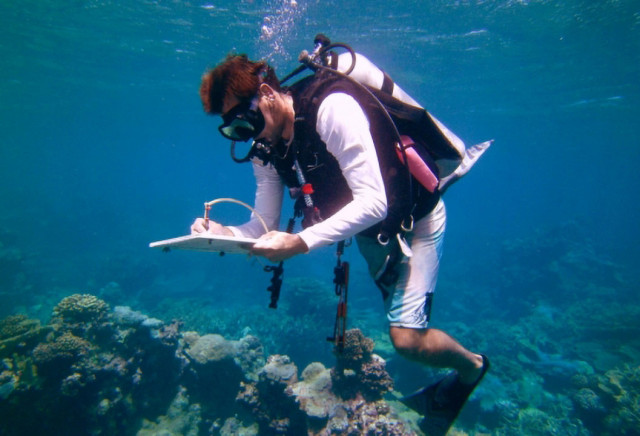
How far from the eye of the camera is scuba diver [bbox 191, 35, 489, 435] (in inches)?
84.0

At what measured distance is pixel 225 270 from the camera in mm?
24375

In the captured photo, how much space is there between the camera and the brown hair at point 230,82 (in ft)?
7.63

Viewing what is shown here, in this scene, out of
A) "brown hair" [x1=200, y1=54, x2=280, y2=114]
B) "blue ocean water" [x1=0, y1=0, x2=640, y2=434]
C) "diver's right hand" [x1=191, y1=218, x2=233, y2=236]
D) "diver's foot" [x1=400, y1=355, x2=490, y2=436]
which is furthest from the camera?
"blue ocean water" [x1=0, y1=0, x2=640, y2=434]

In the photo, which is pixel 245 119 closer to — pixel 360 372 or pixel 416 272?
pixel 416 272

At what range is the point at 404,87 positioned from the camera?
24781mm

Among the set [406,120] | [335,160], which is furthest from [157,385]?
[406,120]

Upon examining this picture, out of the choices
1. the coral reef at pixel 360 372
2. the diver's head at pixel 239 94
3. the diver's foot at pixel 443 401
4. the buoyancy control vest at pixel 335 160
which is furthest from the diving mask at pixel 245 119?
the coral reef at pixel 360 372

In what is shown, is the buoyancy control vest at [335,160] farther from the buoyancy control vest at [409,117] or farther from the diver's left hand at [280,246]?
the diver's left hand at [280,246]

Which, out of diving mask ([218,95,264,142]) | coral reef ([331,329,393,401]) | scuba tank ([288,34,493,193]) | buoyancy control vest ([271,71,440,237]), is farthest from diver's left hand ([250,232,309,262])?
coral reef ([331,329,393,401])

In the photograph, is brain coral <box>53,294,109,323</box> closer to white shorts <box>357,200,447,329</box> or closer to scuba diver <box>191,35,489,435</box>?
scuba diver <box>191,35,489,435</box>

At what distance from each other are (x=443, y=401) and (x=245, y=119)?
126 inches

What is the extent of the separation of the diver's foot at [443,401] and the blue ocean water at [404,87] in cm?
696

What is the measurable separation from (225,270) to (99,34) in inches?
641

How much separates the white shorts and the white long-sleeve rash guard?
0.90 meters
